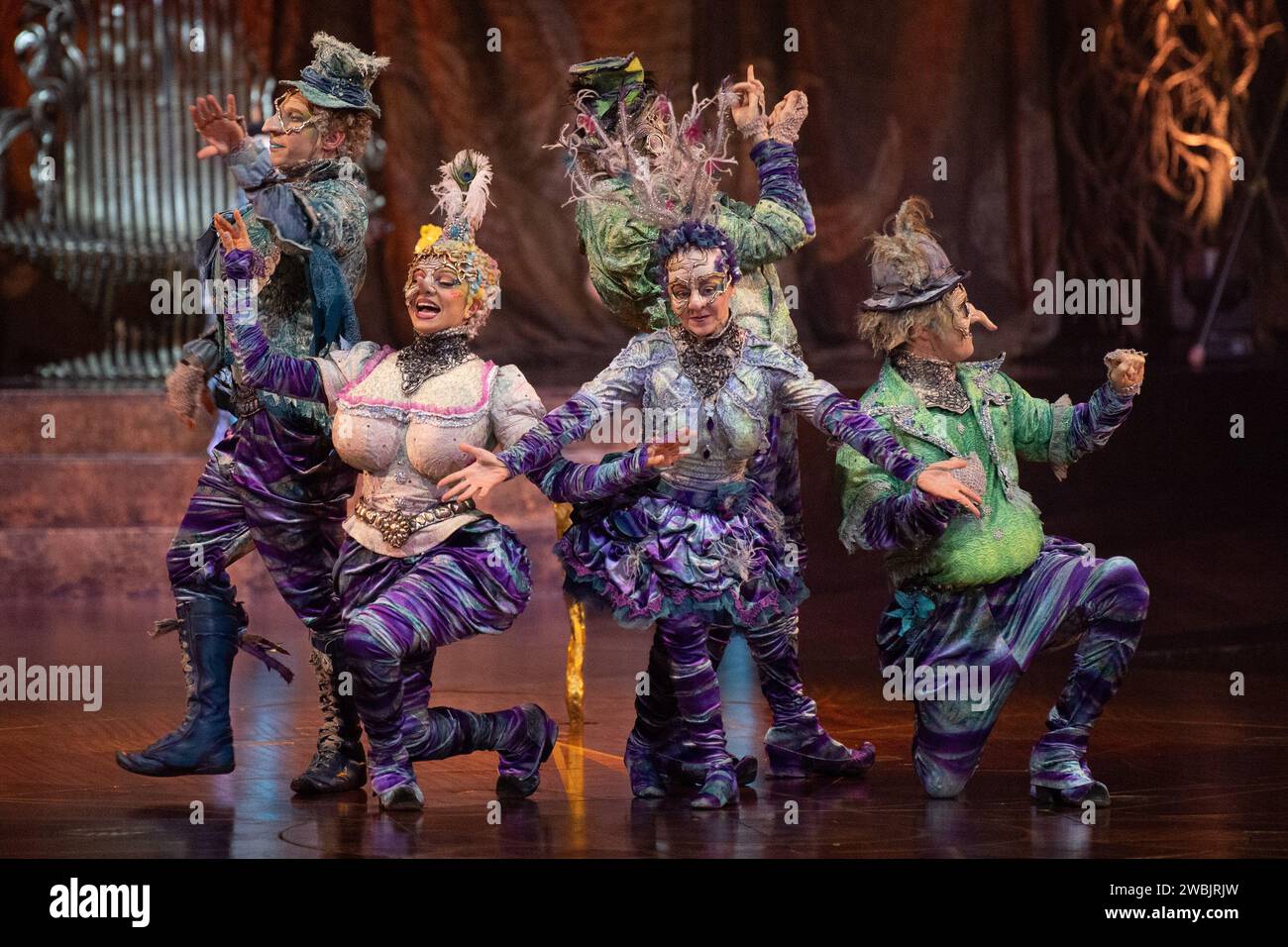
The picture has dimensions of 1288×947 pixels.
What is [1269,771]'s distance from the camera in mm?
4648

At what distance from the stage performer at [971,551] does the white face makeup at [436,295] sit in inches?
36.9

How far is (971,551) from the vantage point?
14.5ft

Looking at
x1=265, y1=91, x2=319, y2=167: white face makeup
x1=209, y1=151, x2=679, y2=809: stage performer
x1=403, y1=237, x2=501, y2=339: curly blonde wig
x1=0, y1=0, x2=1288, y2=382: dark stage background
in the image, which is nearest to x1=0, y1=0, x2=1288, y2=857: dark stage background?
x1=0, y1=0, x2=1288, y2=382: dark stage background

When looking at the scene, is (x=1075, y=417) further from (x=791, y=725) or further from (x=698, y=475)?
(x=791, y=725)

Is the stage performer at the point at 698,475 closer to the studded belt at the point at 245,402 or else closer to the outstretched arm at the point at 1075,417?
the outstretched arm at the point at 1075,417

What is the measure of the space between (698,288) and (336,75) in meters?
1.09

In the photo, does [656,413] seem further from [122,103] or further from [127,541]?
[122,103]

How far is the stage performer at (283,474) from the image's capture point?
14.9 ft

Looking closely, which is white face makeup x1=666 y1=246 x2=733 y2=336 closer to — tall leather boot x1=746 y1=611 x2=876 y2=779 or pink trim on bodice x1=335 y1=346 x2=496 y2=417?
pink trim on bodice x1=335 y1=346 x2=496 y2=417

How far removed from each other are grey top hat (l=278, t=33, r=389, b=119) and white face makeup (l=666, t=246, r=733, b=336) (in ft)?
2.96

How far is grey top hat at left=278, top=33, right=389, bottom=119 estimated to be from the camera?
185 inches

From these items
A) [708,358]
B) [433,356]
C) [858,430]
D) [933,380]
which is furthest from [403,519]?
[933,380]

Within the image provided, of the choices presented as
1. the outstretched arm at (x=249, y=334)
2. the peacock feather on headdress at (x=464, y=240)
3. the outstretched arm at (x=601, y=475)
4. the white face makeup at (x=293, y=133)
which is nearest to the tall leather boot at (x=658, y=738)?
the outstretched arm at (x=601, y=475)

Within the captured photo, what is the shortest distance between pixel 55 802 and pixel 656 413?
1598 mm
